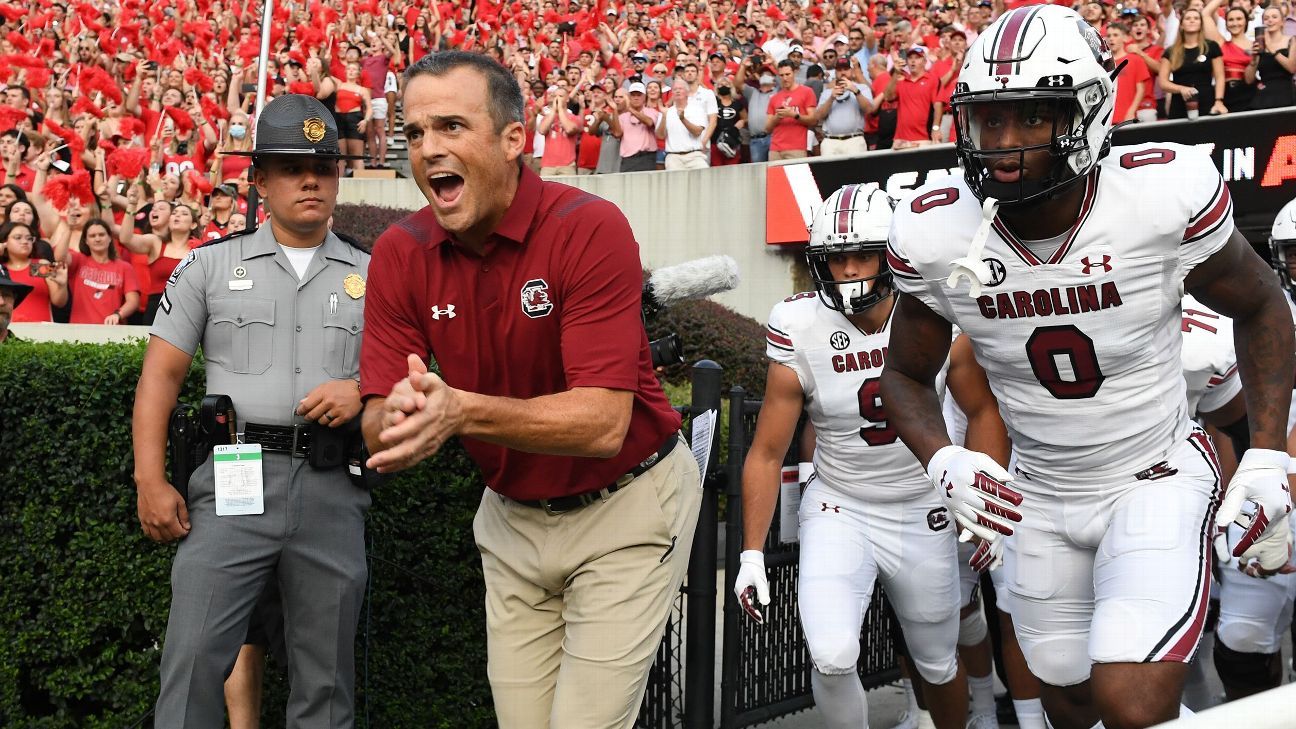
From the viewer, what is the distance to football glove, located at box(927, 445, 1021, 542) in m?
3.67

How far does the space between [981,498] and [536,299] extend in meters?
1.37

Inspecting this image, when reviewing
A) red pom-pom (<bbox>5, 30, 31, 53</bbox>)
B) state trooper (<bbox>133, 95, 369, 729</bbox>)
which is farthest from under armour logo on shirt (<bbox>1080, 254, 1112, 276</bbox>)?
red pom-pom (<bbox>5, 30, 31, 53</bbox>)

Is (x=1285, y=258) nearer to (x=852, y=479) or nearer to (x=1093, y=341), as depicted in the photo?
(x=852, y=479)

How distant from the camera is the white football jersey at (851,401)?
5.19 m

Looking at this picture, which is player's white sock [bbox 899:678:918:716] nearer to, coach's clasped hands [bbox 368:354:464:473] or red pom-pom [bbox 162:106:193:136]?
coach's clasped hands [bbox 368:354:464:473]

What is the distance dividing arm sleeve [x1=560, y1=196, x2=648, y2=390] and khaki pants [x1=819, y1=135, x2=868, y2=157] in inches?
462

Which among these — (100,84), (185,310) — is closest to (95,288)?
(185,310)

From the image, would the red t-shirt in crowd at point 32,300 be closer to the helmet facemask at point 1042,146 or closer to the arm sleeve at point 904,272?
the arm sleeve at point 904,272

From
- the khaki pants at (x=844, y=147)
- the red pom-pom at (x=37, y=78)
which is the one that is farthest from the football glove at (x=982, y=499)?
the red pom-pom at (x=37, y=78)

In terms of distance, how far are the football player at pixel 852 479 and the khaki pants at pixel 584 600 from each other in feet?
4.55

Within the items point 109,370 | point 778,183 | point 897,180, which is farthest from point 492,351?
point 778,183

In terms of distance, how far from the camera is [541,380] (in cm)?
348

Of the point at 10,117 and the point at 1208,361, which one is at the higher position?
the point at 10,117

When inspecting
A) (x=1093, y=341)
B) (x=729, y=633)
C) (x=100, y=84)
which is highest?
(x=100, y=84)
